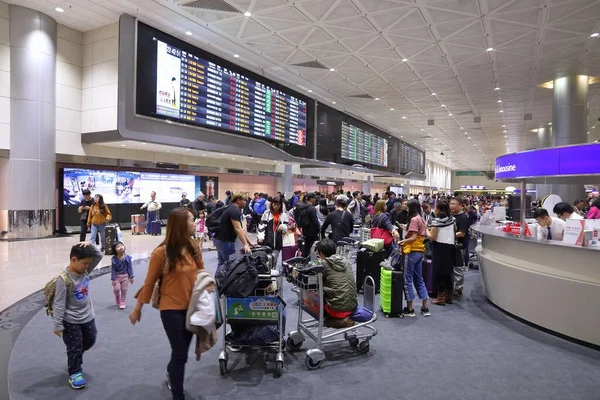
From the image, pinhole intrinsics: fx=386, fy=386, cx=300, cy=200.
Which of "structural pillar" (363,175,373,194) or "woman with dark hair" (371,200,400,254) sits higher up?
"structural pillar" (363,175,373,194)

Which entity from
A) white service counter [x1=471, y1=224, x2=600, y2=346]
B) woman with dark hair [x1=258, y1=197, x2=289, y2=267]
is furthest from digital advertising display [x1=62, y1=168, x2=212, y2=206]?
white service counter [x1=471, y1=224, x2=600, y2=346]

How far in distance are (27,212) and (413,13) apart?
10826mm

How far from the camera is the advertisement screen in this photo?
1212cm

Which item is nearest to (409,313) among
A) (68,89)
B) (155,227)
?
(155,227)

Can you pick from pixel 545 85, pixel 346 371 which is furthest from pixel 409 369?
pixel 545 85

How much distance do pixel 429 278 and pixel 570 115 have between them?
28.7ft

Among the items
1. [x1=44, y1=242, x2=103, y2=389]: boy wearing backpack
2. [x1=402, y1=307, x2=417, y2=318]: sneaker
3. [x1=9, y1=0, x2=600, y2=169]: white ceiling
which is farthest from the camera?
[x1=9, y1=0, x2=600, y2=169]: white ceiling

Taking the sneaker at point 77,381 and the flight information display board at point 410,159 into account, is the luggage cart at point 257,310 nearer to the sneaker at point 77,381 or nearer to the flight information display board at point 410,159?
the sneaker at point 77,381

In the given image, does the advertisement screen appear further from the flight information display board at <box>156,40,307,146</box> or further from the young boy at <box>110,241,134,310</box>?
the young boy at <box>110,241,134,310</box>

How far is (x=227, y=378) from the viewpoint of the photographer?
3219mm

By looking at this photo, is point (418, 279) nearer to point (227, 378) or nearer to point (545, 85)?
point (227, 378)

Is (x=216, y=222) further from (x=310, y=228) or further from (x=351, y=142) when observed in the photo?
(x=351, y=142)

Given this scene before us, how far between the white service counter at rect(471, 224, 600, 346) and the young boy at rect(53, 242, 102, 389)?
15.2ft

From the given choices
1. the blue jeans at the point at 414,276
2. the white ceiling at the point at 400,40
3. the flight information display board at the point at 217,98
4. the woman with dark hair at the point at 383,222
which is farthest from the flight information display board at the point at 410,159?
the blue jeans at the point at 414,276
